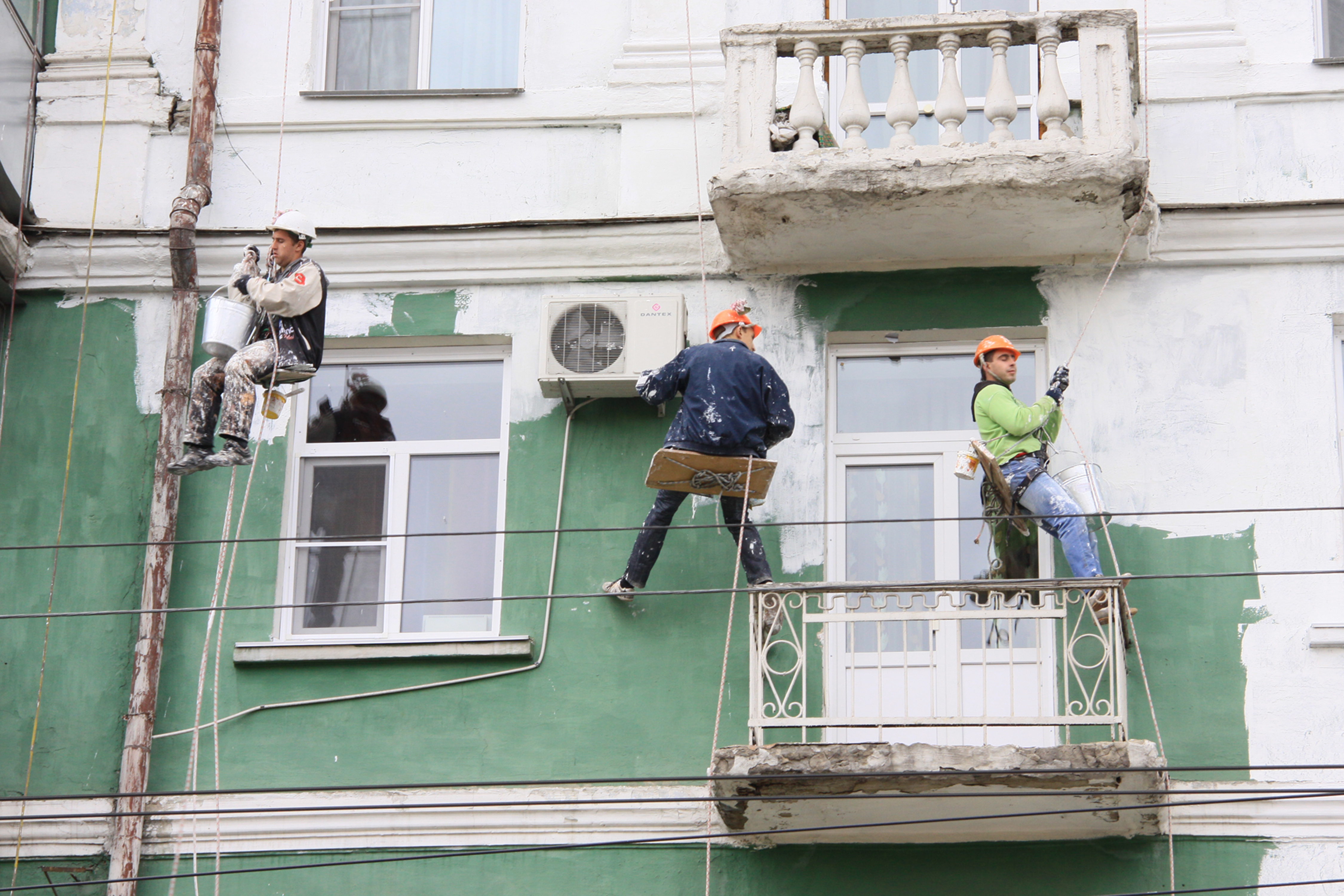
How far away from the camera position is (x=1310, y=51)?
1075cm

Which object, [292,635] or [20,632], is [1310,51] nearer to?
[292,635]

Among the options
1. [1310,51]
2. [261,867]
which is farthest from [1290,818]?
[261,867]

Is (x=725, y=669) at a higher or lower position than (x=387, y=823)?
higher

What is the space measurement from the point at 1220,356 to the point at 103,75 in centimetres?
671

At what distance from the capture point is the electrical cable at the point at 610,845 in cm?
828

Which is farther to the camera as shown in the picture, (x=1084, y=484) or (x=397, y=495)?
(x=397, y=495)

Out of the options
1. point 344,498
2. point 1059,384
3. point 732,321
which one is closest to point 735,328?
point 732,321

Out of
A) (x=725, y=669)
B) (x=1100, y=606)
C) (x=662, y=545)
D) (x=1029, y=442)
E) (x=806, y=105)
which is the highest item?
(x=806, y=105)

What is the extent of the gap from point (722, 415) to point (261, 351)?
2.39 metres

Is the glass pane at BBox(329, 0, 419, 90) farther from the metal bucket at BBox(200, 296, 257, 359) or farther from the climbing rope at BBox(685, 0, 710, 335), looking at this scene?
the metal bucket at BBox(200, 296, 257, 359)

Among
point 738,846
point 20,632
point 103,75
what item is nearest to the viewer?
point 738,846

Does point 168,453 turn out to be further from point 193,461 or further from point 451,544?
point 451,544

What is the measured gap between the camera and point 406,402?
10.9 m

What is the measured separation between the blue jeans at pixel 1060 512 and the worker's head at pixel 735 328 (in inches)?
59.0
